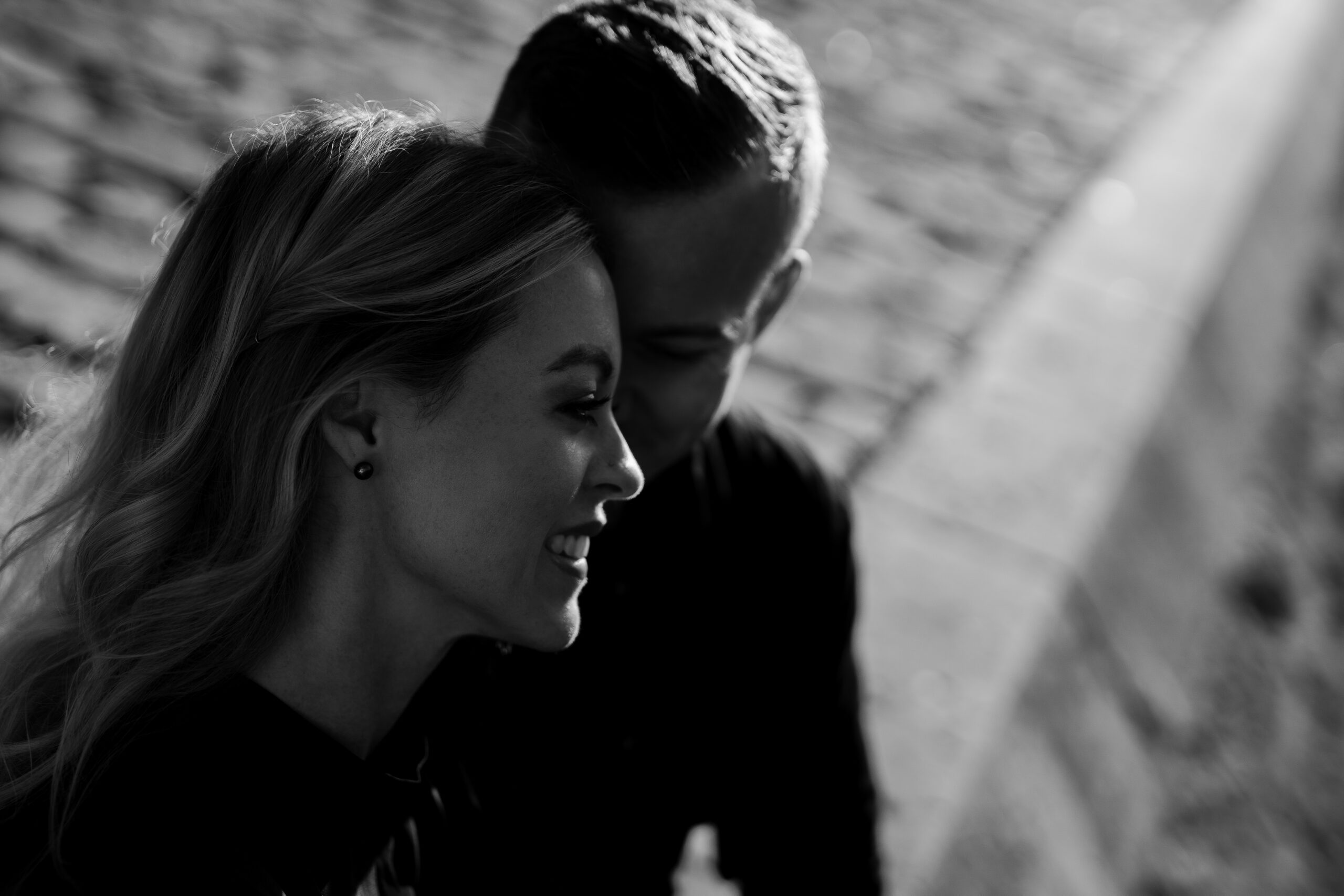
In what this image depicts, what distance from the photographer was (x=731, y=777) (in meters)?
2.47

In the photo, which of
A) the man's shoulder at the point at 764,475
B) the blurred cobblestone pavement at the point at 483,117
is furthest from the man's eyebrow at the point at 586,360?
the blurred cobblestone pavement at the point at 483,117

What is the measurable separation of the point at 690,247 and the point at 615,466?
385 mm

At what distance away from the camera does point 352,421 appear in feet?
5.07

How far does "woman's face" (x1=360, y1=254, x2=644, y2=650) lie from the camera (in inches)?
61.0

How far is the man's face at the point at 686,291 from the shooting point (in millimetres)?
1848

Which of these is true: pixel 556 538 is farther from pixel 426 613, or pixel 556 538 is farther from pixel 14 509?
pixel 14 509

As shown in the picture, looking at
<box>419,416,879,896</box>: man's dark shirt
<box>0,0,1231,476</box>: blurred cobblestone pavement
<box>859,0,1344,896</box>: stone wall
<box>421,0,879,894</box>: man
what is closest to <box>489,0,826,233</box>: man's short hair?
<box>421,0,879,894</box>: man

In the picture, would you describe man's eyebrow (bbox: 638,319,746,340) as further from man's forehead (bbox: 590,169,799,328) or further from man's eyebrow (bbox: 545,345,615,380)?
man's eyebrow (bbox: 545,345,615,380)

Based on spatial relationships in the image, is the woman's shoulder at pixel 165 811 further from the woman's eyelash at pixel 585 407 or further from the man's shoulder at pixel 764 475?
the man's shoulder at pixel 764 475

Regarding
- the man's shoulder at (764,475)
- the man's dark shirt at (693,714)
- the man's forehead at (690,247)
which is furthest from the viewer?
the man's shoulder at (764,475)

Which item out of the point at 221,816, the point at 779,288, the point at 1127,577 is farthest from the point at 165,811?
the point at 1127,577

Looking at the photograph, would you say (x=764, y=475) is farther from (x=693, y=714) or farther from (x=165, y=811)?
(x=165, y=811)

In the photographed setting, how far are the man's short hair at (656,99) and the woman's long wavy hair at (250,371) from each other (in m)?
0.22

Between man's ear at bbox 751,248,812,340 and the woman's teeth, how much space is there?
1.78ft
